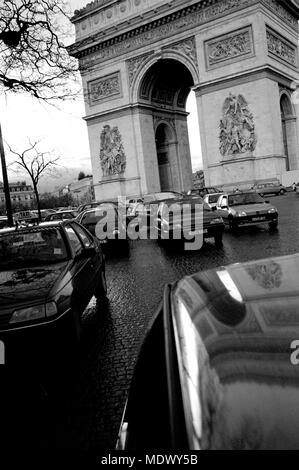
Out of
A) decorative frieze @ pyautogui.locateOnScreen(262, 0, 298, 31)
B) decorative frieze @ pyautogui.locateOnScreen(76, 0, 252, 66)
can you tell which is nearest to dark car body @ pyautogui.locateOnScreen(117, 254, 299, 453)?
decorative frieze @ pyautogui.locateOnScreen(76, 0, 252, 66)

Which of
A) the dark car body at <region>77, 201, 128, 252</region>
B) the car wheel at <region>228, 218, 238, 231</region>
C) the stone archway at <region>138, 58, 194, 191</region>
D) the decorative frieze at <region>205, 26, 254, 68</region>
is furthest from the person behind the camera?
the stone archway at <region>138, 58, 194, 191</region>

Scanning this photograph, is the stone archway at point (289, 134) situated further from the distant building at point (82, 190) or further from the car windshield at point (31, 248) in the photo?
the distant building at point (82, 190)

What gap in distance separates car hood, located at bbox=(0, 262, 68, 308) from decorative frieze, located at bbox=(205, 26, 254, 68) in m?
29.0

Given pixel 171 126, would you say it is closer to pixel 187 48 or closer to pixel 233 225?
pixel 187 48

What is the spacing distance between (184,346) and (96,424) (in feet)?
6.38

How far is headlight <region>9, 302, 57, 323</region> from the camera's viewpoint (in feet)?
12.1

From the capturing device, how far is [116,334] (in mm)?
5035

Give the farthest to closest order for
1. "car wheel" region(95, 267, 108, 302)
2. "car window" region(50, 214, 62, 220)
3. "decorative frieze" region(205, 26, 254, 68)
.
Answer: "decorative frieze" region(205, 26, 254, 68)
"car window" region(50, 214, 62, 220)
"car wheel" region(95, 267, 108, 302)

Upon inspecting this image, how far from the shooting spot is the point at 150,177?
1443 inches

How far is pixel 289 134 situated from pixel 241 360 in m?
38.1

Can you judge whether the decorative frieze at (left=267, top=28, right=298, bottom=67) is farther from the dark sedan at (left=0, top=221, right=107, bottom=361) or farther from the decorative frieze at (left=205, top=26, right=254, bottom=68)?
the dark sedan at (left=0, top=221, right=107, bottom=361)

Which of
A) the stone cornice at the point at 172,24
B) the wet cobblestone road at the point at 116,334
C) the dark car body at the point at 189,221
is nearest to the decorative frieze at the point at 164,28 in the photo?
the stone cornice at the point at 172,24

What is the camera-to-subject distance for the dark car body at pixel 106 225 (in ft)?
46.2

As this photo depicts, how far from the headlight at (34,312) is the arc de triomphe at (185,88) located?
27549mm
